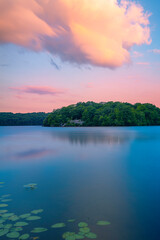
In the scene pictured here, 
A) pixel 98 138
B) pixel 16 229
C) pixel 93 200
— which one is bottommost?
pixel 98 138

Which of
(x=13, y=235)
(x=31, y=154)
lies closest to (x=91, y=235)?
(x=13, y=235)

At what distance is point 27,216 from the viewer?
17.2 feet

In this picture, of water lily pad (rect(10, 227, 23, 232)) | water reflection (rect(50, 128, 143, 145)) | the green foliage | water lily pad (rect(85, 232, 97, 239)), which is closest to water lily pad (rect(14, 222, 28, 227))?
water lily pad (rect(10, 227, 23, 232))

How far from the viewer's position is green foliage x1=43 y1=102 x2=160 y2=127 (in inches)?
5336

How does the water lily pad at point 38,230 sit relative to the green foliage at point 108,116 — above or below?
below

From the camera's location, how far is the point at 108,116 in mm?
143375

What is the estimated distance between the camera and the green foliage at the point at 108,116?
13552 centimetres

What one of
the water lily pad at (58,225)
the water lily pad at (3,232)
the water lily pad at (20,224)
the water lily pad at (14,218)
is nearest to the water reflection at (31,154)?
the water lily pad at (14,218)

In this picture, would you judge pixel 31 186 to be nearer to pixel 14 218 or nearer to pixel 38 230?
pixel 14 218

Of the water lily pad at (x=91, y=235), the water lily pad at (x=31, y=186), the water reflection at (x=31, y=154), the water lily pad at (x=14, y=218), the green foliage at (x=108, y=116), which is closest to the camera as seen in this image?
the water lily pad at (x=91, y=235)

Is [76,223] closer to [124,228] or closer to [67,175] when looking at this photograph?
[124,228]

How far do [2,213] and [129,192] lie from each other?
4.58 meters

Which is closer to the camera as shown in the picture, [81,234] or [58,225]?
[81,234]

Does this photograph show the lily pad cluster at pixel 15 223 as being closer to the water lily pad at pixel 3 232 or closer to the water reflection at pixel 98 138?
the water lily pad at pixel 3 232
